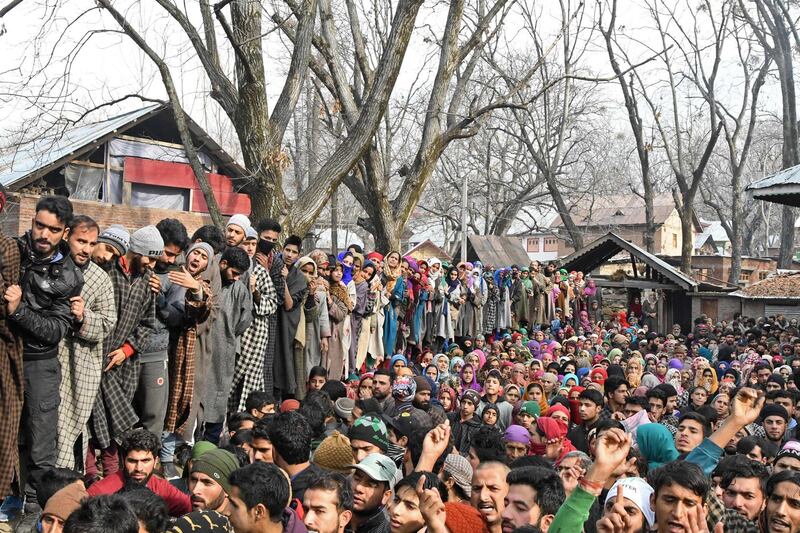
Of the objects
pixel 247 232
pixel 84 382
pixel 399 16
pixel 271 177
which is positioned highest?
pixel 399 16

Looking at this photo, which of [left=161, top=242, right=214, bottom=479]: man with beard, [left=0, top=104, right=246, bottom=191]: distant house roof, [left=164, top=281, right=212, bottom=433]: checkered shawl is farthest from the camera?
[left=0, top=104, right=246, bottom=191]: distant house roof

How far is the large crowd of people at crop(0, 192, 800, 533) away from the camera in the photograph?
433 cm

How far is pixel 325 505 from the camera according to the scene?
4363 millimetres

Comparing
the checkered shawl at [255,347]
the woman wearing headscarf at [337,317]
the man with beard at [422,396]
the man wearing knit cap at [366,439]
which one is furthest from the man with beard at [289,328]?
the man wearing knit cap at [366,439]

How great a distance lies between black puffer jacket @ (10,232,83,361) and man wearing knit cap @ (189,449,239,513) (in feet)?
3.87

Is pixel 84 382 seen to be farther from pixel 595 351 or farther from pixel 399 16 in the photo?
pixel 595 351

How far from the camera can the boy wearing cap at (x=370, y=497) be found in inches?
190

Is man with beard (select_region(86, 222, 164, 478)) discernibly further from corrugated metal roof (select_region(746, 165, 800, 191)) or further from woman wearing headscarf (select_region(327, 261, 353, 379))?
corrugated metal roof (select_region(746, 165, 800, 191))

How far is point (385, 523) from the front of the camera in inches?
189

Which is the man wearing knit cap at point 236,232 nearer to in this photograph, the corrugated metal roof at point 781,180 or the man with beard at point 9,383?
the man with beard at point 9,383

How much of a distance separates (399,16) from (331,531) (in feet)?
28.6

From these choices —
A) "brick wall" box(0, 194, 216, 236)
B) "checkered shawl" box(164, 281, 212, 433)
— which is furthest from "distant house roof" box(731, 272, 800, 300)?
"checkered shawl" box(164, 281, 212, 433)

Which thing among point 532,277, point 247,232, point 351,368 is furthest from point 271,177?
point 532,277

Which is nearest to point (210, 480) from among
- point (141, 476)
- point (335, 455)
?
point (141, 476)
